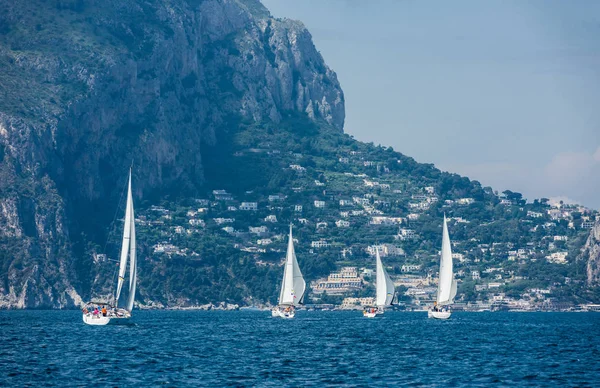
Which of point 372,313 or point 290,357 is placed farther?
point 372,313

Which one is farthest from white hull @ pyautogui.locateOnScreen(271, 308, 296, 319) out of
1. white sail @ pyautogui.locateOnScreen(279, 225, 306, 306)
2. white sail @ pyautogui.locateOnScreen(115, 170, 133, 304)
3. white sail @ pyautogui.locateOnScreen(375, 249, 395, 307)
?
white sail @ pyautogui.locateOnScreen(115, 170, 133, 304)

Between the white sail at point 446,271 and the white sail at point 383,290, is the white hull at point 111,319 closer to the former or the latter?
the white sail at point 446,271

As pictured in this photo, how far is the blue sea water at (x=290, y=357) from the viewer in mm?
72312

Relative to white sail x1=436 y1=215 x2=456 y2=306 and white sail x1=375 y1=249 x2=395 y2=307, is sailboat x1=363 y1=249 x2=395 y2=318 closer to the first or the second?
white sail x1=375 y1=249 x2=395 y2=307

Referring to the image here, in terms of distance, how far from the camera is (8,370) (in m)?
75.6

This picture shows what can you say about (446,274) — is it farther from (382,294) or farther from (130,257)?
(130,257)

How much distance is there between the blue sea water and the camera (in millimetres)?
72312

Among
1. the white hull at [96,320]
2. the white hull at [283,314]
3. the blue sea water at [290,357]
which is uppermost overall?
the white hull at [283,314]

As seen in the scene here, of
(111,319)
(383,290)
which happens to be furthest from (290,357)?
(383,290)

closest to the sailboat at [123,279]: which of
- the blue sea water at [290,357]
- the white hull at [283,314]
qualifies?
the blue sea water at [290,357]

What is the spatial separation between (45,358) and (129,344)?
58.4ft

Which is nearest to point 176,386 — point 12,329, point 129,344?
point 129,344

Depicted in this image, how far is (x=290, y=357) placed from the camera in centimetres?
8944

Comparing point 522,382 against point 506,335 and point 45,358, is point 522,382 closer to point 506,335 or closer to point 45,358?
point 45,358
